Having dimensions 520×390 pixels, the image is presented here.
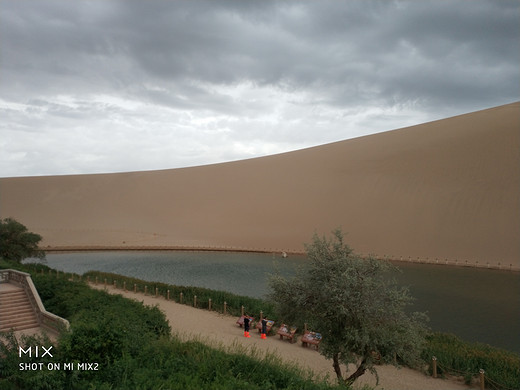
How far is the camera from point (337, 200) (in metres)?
43.8

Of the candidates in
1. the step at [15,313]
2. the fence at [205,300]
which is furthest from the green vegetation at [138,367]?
the step at [15,313]

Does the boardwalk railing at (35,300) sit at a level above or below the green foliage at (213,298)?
above

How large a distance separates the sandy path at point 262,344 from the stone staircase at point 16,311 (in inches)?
167

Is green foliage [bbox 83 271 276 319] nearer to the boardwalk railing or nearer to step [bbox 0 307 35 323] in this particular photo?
the boardwalk railing

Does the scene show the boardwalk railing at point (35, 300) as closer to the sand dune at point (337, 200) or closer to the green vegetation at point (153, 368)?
the green vegetation at point (153, 368)

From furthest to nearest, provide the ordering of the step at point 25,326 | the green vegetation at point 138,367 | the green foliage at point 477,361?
the step at point 25,326 < the green foliage at point 477,361 < the green vegetation at point 138,367

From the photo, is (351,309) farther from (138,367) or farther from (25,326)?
(25,326)

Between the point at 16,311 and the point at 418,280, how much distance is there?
19.7m

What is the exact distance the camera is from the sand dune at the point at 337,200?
108 ft

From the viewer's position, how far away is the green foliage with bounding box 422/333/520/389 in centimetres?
911

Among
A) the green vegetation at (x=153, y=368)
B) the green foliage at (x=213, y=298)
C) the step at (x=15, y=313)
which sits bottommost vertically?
the green foliage at (x=213, y=298)

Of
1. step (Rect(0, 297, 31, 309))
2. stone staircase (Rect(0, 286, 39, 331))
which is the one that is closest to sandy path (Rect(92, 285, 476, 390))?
stone staircase (Rect(0, 286, 39, 331))

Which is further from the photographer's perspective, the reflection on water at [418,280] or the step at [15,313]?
the reflection on water at [418,280]

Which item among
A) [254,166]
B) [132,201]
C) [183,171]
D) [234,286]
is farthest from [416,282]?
[183,171]
